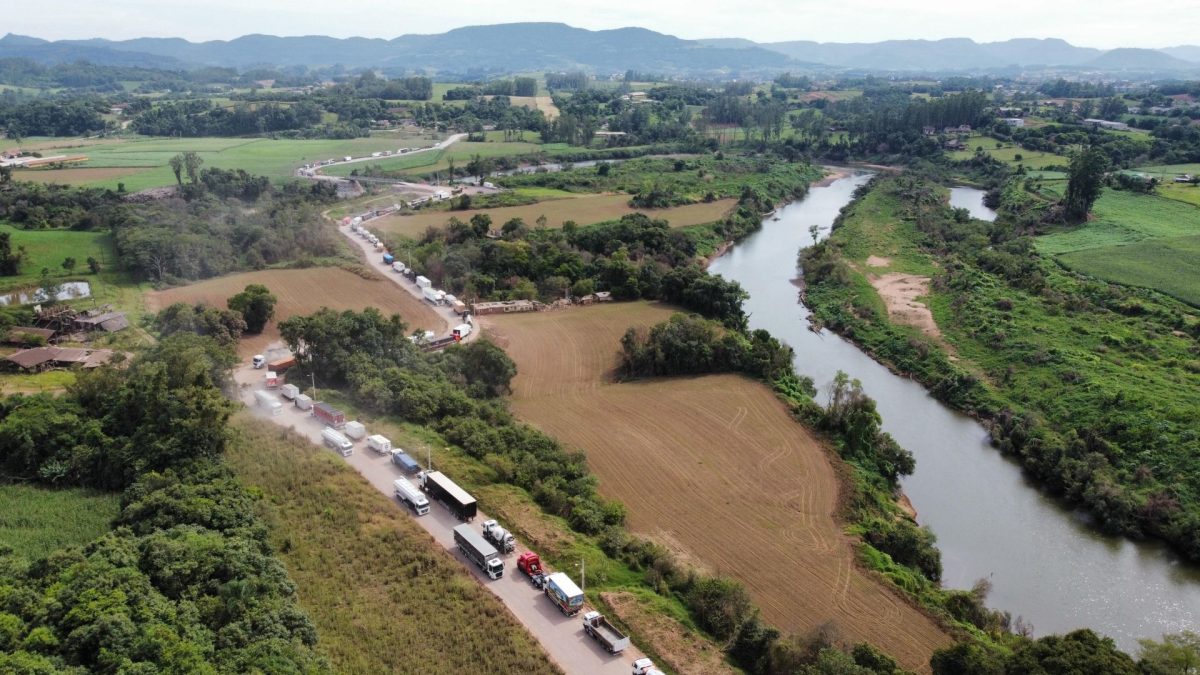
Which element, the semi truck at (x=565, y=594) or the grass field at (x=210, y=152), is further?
the grass field at (x=210, y=152)

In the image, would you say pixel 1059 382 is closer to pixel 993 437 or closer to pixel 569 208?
pixel 993 437

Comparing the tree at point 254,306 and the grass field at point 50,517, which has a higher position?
the tree at point 254,306

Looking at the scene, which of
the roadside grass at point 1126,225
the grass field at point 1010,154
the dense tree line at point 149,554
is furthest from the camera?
the grass field at point 1010,154

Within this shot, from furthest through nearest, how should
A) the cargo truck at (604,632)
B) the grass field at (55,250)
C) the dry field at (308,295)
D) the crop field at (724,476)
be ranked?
the grass field at (55,250)
the dry field at (308,295)
the crop field at (724,476)
the cargo truck at (604,632)

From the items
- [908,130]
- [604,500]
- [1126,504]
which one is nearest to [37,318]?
[604,500]

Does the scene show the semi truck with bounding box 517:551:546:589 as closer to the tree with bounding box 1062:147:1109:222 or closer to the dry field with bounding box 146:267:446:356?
the dry field with bounding box 146:267:446:356

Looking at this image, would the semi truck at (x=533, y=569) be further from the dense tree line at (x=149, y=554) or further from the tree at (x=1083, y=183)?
the tree at (x=1083, y=183)

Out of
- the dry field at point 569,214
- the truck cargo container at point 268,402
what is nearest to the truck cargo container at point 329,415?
the truck cargo container at point 268,402
